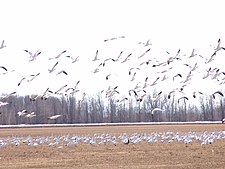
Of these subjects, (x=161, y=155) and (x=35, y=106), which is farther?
(x=35, y=106)

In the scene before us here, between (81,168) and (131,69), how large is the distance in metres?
4.92

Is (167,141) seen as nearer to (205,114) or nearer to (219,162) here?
(219,162)

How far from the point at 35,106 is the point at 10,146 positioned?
46609mm

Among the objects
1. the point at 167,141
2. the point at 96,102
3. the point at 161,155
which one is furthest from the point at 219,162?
the point at 96,102

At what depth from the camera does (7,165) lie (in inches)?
947

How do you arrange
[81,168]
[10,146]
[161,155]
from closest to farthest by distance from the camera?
[81,168]
[161,155]
[10,146]

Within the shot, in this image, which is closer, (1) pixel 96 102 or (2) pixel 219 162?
(2) pixel 219 162

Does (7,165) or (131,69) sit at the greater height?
(131,69)

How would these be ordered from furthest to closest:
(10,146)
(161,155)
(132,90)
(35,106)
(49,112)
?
(49,112)
(35,106)
(10,146)
(161,155)
(132,90)

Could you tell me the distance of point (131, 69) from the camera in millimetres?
22703

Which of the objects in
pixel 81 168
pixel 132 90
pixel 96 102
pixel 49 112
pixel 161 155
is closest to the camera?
pixel 81 168

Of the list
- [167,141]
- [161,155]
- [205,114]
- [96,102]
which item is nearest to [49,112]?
[96,102]

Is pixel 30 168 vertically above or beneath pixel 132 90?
beneath

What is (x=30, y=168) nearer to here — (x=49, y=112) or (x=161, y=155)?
(x=161, y=155)
